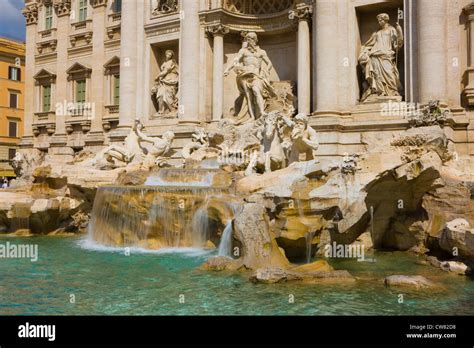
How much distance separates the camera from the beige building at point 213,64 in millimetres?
14945

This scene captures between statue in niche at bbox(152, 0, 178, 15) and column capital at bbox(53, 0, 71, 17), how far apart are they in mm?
7535

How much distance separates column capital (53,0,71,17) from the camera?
25938mm

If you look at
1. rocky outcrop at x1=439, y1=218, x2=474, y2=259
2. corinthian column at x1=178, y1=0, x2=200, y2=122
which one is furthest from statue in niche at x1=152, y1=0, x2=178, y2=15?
rocky outcrop at x1=439, y1=218, x2=474, y2=259

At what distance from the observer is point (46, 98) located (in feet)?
90.0

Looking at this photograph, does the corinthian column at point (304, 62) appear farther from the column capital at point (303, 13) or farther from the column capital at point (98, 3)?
the column capital at point (98, 3)

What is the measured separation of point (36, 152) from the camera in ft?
87.9

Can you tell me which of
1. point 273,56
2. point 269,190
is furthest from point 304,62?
point 269,190

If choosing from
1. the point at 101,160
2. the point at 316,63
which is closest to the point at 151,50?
the point at 101,160

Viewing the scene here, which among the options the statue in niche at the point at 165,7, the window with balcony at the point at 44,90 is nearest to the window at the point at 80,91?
the window with balcony at the point at 44,90

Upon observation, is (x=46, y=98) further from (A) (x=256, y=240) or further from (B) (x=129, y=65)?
(A) (x=256, y=240)

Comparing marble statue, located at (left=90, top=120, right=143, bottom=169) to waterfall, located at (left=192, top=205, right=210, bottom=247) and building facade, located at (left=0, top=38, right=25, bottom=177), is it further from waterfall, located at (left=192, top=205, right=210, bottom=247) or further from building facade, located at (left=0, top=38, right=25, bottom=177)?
building facade, located at (left=0, top=38, right=25, bottom=177)

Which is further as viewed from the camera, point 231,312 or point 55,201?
point 55,201

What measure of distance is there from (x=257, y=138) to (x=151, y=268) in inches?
316
